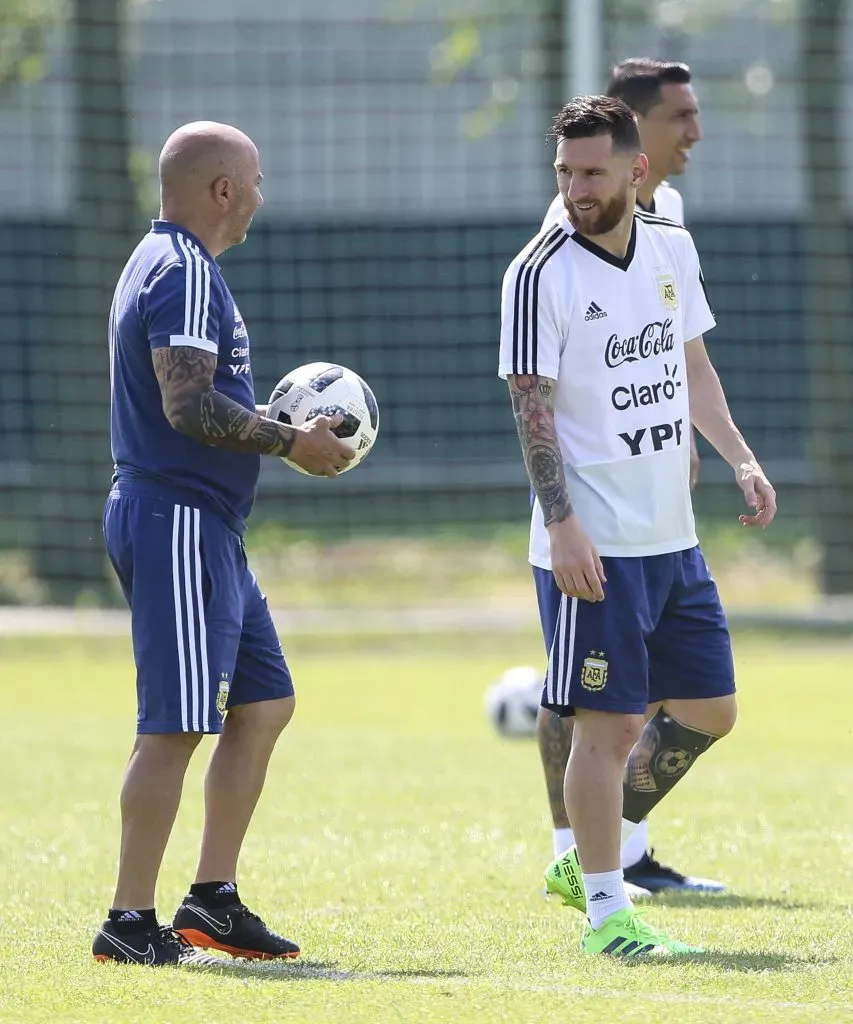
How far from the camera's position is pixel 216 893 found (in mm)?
4910

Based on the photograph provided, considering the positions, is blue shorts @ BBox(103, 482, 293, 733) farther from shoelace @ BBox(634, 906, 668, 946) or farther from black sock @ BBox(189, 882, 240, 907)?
shoelace @ BBox(634, 906, 668, 946)

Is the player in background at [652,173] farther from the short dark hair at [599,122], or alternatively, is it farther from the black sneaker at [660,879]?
the short dark hair at [599,122]

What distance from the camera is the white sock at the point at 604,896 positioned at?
4.83 m

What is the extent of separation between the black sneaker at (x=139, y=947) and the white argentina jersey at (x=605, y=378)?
4.57 feet

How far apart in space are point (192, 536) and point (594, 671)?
1098 mm

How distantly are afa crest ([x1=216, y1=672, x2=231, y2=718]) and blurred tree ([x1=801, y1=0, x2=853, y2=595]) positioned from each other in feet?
37.5

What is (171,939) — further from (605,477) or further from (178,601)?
(605,477)

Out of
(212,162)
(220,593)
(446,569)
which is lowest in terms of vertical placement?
(446,569)

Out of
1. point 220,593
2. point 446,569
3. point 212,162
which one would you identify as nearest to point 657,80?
point 212,162

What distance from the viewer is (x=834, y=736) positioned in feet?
32.1

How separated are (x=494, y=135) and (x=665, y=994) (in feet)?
59.1

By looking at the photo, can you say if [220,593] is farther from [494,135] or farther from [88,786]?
[494,135]

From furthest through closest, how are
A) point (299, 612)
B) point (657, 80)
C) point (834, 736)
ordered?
point (299, 612)
point (834, 736)
point (657, 80)

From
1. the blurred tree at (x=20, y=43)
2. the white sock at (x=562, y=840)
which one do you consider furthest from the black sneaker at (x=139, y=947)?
the blurred tree at (x=20, y=43)
